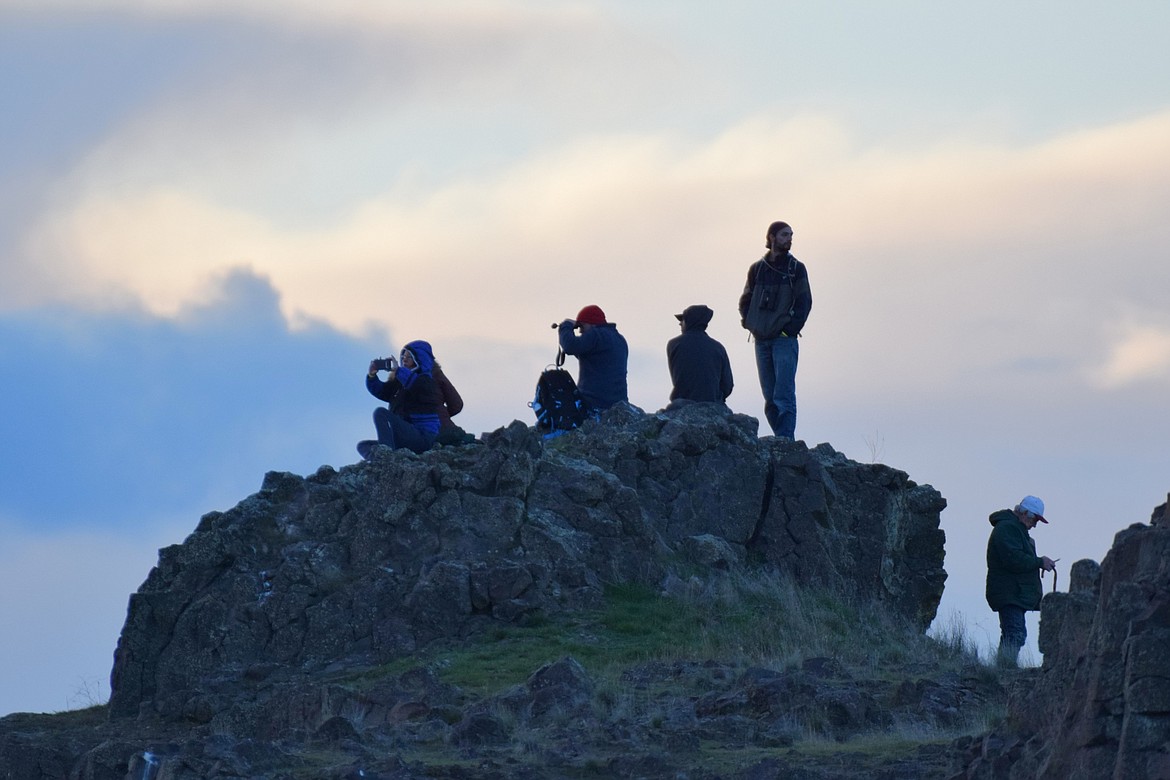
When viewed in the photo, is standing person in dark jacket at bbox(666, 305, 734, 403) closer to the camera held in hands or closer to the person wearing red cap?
the person wearing red cap

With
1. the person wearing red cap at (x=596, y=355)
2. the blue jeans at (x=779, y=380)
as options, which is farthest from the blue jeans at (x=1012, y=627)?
the person wearing red cap at (x=596, y=355)

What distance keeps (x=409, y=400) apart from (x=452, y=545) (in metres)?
2.46

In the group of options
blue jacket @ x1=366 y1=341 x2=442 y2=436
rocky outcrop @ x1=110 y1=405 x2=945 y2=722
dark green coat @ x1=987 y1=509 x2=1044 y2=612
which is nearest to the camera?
rocky outcrop @ x1=110 y1=405 x2=945 y2=722

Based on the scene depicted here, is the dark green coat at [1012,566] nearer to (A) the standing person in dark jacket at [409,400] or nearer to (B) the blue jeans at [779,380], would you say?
(B) the blue jeans at [779,380]

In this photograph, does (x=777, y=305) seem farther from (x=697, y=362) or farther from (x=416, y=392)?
(x=416, y=392)

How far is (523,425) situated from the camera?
1884 centimetres

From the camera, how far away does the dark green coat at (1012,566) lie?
17.3 m

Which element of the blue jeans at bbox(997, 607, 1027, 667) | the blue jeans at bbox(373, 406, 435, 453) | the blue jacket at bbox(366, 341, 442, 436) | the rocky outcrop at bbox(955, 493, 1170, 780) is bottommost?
the rocky outcrop at bbox(955, 493, 1170, 780)

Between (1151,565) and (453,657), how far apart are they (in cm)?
834

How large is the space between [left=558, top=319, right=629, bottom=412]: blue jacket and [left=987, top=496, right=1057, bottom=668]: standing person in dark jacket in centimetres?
512

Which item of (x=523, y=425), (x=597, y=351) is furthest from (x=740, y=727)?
(x=597, y=351)

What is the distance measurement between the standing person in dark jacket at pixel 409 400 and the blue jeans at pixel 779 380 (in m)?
3.95

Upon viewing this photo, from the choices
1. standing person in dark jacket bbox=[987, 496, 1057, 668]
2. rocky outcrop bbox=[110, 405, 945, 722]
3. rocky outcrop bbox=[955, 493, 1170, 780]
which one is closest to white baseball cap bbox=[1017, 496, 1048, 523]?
standing person in dark jacket bbox=[987, 496, 1057, 668]

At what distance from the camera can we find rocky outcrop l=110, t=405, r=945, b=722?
1698 cm
